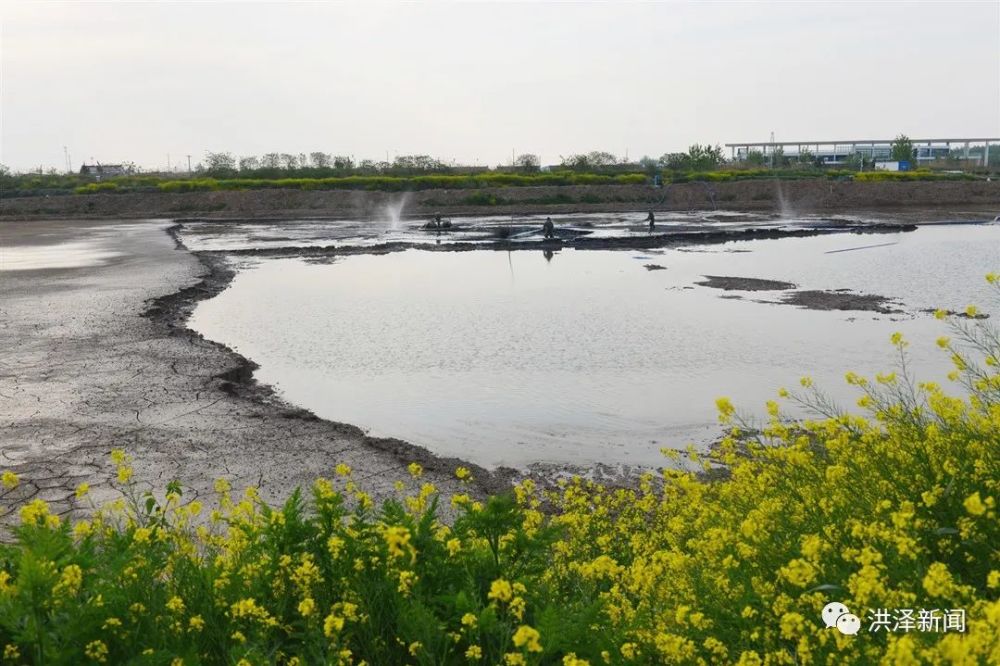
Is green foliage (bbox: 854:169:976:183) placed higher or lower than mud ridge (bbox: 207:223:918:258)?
higher

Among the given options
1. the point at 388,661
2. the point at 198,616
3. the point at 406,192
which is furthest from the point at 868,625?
the point at 406,192

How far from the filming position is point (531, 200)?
214ft

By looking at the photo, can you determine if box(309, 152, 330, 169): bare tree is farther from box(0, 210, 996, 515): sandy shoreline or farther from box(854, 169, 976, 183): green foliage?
box(0, 210, 996, 515): sandy shoreline

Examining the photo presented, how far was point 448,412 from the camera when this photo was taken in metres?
12.1

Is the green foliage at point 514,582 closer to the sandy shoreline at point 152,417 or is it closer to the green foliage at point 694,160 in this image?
the sandy shoreline at point 152,417

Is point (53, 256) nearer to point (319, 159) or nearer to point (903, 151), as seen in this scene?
point (319, 159)

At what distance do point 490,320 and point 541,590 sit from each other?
592 inches

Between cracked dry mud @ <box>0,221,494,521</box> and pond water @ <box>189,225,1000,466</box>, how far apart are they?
777 millimetres

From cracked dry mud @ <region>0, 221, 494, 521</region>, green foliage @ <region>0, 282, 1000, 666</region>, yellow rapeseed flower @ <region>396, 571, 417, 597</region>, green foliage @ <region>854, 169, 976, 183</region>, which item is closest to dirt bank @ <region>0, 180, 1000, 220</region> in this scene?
green foliage @ <region>854, 169, 976, 183</region>

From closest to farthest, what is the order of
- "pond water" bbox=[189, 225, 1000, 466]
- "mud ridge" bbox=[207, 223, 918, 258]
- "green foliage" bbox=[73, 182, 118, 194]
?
"pond water" bbox=[189, 225, 1000, 466]
"mud ridge" bbox=[207, 223, 918, 258]
"green foliage" bbox=[73, 182, 118, 194]

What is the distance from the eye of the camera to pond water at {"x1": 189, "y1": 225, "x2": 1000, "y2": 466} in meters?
11.5

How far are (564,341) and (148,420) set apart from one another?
8.08m

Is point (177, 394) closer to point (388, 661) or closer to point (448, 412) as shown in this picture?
point (448, 412)

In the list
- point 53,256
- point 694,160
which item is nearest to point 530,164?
point 694,160
